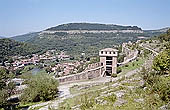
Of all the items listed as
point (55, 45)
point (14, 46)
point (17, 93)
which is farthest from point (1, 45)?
point (17, 93)

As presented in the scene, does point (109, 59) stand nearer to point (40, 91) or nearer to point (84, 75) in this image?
point (84, 75)

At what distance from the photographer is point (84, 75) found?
20203mm

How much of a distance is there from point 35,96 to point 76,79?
6.28 metres

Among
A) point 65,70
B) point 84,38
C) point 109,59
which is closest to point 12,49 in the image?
point 65,70

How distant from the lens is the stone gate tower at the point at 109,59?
2255 cm

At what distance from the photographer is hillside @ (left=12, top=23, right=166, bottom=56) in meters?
105

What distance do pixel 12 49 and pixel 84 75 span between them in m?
60.8

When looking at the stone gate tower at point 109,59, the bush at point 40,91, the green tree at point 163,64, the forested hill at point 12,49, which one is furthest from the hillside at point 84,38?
the green tree at point 163,64

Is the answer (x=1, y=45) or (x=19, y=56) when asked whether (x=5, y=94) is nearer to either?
(x=1, y=45)

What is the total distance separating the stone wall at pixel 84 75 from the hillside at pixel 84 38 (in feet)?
207

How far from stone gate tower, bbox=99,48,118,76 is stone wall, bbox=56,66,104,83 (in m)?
0.76

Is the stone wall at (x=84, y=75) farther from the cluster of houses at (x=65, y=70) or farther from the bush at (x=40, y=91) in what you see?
the cluster of houses at (x=65, y=70)

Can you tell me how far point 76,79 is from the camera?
1962 cm

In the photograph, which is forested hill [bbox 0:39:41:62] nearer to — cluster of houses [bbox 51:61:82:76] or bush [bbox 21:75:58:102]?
cluster of houses [bbox 51:61:82:76]
